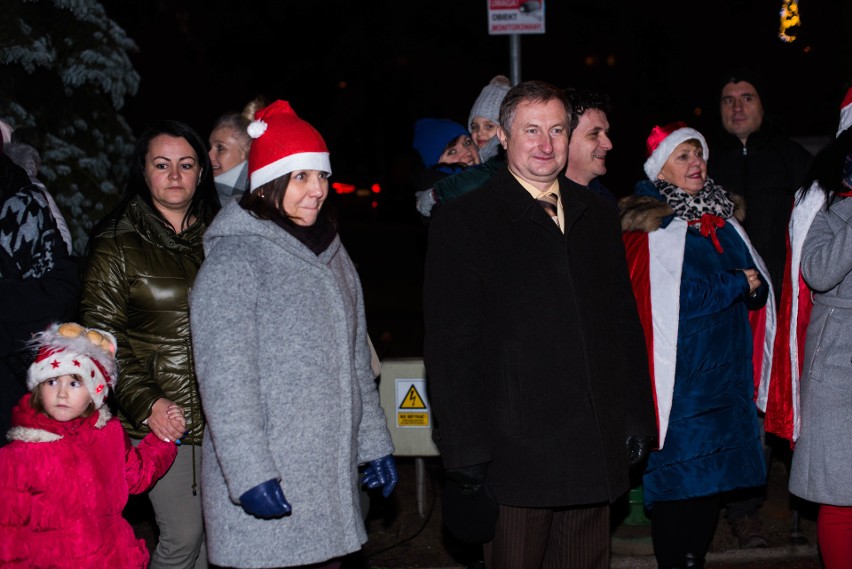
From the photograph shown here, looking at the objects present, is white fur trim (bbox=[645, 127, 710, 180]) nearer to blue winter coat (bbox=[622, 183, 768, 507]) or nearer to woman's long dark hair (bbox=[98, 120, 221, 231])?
blue winter coat (bbox=[622, 183, 768, 507])

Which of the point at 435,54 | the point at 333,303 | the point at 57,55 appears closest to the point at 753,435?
the point at 333,303

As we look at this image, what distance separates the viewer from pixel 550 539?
13.5 feet

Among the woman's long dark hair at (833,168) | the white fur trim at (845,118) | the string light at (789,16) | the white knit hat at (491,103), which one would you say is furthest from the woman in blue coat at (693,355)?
the string light at (789,16)

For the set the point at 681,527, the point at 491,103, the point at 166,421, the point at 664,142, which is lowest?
the point at 681,527

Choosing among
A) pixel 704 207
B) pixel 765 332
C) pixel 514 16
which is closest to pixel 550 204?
pixel 704 207

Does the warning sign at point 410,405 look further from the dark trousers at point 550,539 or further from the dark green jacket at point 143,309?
the dark trousers at point 550,539

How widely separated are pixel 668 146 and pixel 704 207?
0.39 m

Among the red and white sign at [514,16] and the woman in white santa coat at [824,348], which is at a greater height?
the red and white sign at [514,16]

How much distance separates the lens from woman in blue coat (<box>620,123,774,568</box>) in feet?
16.3

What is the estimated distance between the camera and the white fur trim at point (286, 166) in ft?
12.2

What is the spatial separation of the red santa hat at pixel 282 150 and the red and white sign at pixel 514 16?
3.93 meters

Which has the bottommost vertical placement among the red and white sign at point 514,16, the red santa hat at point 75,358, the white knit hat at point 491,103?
the red santa hat at point 75,358

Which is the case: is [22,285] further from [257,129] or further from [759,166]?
[759,166]

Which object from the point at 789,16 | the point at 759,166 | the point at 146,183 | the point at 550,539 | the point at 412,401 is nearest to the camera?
the point at 550,539
